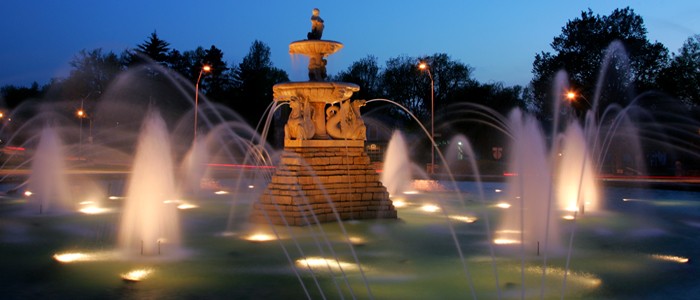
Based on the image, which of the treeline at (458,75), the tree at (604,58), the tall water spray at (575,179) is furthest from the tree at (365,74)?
the tall water spray at (575,179)

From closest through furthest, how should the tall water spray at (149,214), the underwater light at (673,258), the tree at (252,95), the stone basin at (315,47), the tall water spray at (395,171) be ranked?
the underwater light at (673,258) → the tall water spray at (149,214) → the stone basin at (315,47) → the tall water spray at (395,171) → the tree at (252,95)

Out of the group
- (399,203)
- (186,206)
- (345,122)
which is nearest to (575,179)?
(399,203)

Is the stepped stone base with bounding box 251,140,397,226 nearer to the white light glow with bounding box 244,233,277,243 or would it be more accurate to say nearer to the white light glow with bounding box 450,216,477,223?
the white light glow with bounding box 244,233,277,243

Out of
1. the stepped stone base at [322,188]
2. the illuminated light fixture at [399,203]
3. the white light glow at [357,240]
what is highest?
the stepped stone base at [322,188]

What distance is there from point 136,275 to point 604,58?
5374 cm

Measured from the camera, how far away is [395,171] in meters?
33.8

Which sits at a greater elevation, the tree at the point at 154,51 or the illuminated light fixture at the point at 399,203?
the tree at the point at 154,51

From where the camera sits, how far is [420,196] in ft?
89.3

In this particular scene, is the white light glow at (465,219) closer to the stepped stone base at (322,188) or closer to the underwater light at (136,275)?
the stepped stone base at (322,188)

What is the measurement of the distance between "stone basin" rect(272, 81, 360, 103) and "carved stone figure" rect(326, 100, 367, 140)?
1.26ft

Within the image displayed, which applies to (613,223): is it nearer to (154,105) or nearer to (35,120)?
→ (154,105)

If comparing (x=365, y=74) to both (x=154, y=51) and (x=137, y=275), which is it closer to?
(x=154, y=51)

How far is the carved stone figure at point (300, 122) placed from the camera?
18234mm

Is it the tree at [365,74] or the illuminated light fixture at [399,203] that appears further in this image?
the tree at [365,74]
